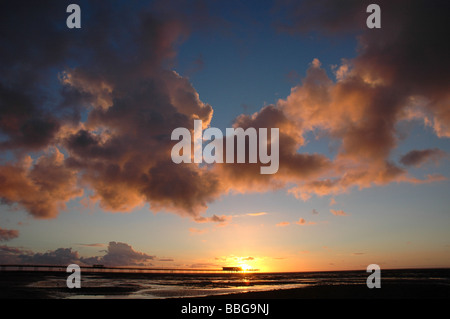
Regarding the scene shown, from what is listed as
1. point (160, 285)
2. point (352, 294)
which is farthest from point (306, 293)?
point (160, 285)

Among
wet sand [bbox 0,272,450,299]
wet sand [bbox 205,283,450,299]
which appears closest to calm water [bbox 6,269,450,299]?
wet sand [bbox 0,272,450,299]

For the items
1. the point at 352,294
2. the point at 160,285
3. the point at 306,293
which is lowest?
the point at 160,285

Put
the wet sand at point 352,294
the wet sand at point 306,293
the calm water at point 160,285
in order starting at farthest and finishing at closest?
the calm water at point 160,285 → the wet sand at point 306,293 → the wet sand at point 352,294

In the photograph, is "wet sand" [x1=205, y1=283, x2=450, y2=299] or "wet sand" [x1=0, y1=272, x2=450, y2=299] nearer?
"wet sand" [x1=205, y1=283, x2=450, y2=299]

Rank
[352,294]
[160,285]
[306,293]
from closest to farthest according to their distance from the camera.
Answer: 1. [352,294]
2. [306,293]
3. [160,285]

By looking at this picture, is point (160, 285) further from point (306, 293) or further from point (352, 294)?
point (352, 294)

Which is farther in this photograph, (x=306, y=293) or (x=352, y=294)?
(x=306, y=293)

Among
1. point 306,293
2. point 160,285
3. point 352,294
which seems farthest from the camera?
point 160,285

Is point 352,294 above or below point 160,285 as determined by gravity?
above

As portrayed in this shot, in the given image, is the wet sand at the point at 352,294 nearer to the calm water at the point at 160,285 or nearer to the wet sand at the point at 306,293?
the wet sand at the point at 306,293

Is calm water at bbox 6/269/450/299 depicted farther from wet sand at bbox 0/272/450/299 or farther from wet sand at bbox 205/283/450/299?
wet sand at bbox 205/283/450/299

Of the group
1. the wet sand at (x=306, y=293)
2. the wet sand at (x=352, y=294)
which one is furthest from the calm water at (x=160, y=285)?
the wet sand at (x=352, y=294)
